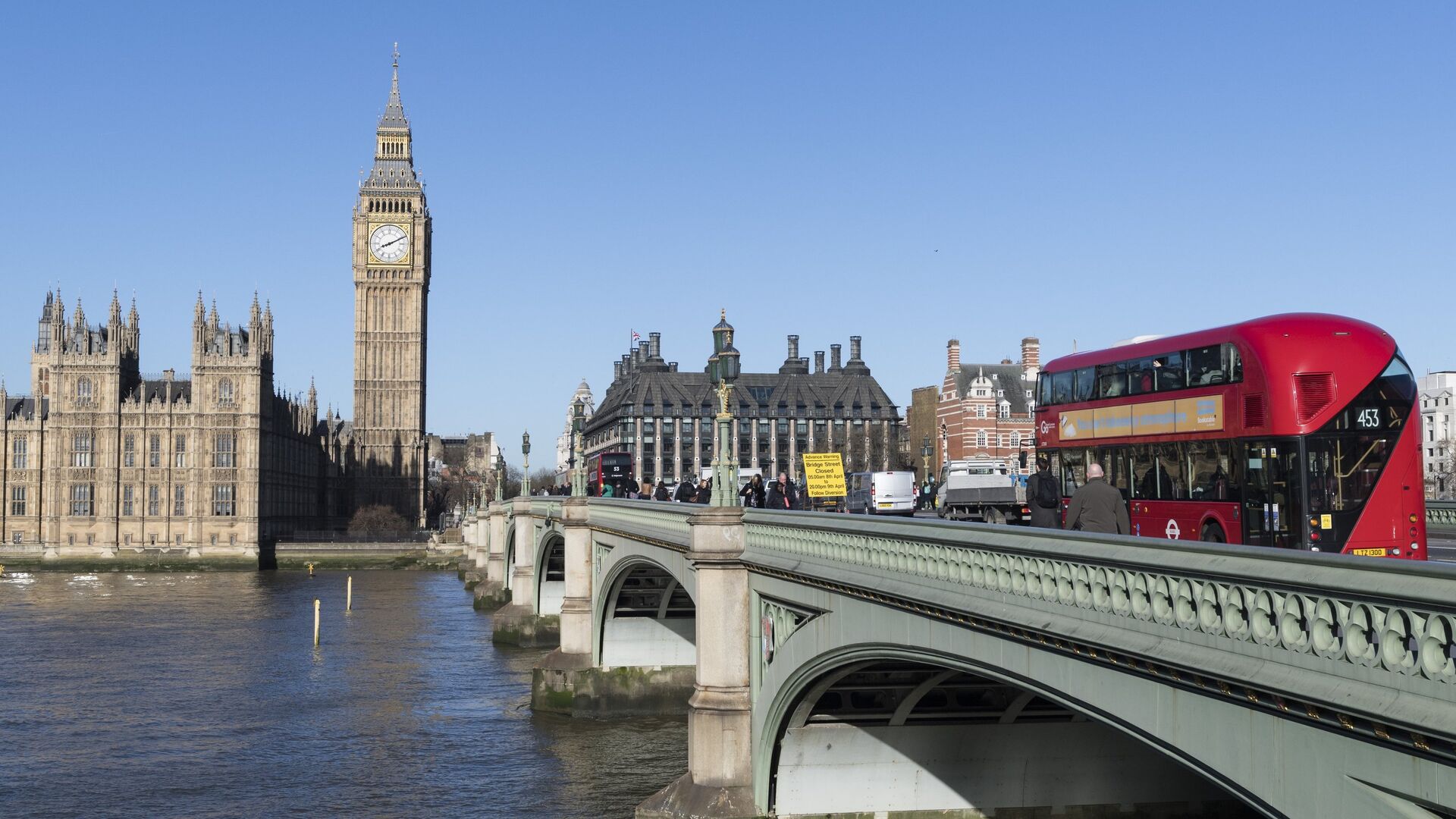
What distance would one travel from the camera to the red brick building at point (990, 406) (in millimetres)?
120125

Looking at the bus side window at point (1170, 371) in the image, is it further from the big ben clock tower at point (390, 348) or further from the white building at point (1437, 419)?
the big ben clock tower at point (390, 348)

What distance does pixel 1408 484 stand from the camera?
20.4 m

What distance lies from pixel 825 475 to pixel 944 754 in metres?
25.5

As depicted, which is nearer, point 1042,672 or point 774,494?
point 1042,672

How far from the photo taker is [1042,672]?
11.6 metres

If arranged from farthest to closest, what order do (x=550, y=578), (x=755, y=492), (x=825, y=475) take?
(x=550, y=578)
(x=825, y=475)
(x=755, y=492)

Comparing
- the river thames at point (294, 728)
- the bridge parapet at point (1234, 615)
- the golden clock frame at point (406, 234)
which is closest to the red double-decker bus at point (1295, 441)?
the bridge parapet at point (1234, 615)

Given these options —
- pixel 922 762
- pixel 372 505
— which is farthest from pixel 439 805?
pixel 372 505

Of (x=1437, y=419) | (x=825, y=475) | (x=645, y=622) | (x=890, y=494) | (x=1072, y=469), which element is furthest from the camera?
(x=1437, y=419)

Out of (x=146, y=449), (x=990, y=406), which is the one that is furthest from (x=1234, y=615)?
(x=146, y=449)

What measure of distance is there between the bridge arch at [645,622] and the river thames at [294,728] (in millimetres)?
2120

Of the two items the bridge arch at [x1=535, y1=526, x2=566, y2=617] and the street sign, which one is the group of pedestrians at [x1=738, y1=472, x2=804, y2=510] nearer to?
the street sign

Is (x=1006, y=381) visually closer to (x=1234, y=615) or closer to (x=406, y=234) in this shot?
(x=406, y=234)

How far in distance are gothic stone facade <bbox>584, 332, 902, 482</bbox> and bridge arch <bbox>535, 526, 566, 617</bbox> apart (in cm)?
10001
